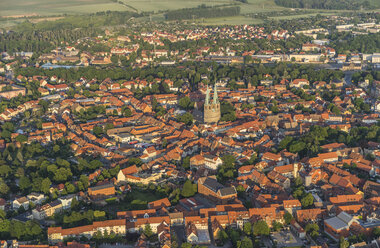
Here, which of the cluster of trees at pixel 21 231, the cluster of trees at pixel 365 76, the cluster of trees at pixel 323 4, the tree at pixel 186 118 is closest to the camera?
the cluster of trees at pixel 21 231

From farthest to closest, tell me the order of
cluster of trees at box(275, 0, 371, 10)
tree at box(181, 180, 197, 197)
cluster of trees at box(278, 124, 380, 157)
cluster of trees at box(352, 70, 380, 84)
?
cluster of trees at box(275, 0, 371, 10) < cluster of trees at box(352, 70, 380, 84) < cluster of trees at box(278, 124, 380, 157) < tree at box(181, 180, 197, 197)

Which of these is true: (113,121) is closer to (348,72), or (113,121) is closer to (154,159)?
(154,159)

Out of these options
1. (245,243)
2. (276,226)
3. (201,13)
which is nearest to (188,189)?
(276,226)

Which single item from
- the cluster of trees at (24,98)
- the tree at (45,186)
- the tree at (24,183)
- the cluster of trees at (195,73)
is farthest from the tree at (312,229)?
the cluster of trees at (24,98)

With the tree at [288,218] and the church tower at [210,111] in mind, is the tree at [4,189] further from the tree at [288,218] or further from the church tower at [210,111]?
the church tower at [210,111]

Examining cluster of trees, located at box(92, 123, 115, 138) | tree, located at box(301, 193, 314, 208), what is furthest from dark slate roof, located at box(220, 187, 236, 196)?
cluster of trees, located at box(92, 123, 115, 138)

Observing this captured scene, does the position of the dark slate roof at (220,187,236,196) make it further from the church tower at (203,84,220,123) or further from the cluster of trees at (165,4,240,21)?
the cluster of trees at (165,4,240,21)
